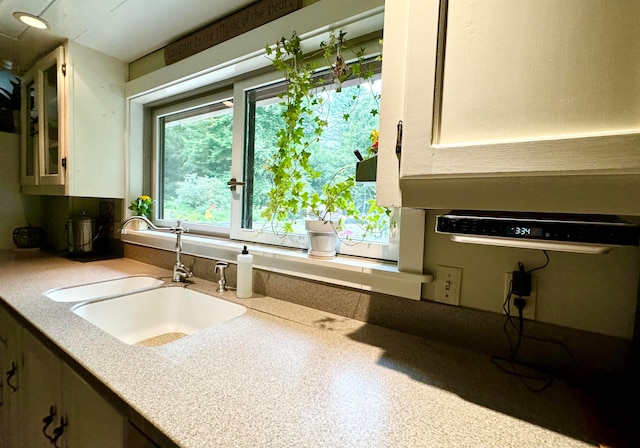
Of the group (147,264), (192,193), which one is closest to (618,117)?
(192,193)

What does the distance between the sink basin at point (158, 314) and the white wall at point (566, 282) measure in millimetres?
775

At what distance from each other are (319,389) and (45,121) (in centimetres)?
232

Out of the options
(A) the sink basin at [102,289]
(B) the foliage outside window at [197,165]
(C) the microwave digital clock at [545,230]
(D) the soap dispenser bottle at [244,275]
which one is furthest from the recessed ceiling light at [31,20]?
(C) the microwave digital clock at [545,230]

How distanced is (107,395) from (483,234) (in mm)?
849

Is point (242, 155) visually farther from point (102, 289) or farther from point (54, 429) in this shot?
point (54, 429)

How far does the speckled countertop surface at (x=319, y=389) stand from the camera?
0.52m

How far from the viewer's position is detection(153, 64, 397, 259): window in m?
1.19

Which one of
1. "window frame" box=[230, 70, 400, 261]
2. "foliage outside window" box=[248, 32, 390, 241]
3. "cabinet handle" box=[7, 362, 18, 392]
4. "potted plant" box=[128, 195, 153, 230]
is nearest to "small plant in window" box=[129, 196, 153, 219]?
"potted plant" box=[128, 195, 153, 230]

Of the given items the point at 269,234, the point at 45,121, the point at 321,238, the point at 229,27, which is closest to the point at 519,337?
the point at 321,238

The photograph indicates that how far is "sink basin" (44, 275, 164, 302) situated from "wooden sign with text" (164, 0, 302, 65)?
1.19 metres

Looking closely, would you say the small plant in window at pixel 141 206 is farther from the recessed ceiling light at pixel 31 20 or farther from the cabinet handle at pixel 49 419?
the cabinet handle at pixel 49 419

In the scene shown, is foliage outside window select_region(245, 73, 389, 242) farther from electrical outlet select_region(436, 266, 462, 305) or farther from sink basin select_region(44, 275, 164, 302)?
sink basin select_region(44, 275, 164, 302)

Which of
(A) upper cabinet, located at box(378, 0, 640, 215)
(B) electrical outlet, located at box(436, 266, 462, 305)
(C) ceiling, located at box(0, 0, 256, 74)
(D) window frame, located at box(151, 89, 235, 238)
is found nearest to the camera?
(A) upper cabinet, located at box(378, 0, 640, 215)

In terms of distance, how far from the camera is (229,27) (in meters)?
1.39
